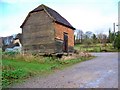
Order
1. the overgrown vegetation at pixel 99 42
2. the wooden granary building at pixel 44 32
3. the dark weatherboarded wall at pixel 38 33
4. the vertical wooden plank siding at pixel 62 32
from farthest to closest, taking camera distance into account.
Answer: the overgrown vegetation at pixel 99 42, the vertical wooden plank siding at pixel 62 32, the dark weatherboarded wall at pixel 38 33, the wooden granary building at pixel 44 32

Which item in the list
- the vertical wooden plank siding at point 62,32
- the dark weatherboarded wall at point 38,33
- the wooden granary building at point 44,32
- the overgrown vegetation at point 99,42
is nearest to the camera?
the wooden granary building at point 44,32

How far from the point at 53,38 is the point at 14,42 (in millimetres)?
31998

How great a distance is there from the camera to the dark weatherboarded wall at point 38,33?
27828 mm

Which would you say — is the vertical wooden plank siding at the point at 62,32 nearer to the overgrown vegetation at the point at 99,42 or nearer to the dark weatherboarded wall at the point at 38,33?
the dark weatherboarded wall at the point at 38,33

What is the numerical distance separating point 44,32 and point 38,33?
1.04m

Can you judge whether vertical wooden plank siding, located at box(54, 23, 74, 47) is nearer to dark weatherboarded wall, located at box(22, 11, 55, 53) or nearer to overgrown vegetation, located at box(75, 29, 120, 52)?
dark weatherboarded wall, located at box(22, 11, 55, 53)

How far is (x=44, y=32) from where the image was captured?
28.3 m

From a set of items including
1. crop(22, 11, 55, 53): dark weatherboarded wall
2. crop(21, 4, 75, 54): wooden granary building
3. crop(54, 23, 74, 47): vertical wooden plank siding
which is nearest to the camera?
crop(21, 4, 75, 54): wooden granary building

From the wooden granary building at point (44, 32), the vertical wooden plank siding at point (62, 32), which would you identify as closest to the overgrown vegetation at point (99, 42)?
the vertical wooden plank siding at point (62, 32)

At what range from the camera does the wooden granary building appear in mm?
27688

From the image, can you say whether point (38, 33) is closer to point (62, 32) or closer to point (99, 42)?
point (62, 32)

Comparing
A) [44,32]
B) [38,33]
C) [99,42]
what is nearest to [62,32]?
[44,32]

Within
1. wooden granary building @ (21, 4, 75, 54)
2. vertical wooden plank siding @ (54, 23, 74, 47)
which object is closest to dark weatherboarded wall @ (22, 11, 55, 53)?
wooden granary building @ (21, 4, 75, 54)

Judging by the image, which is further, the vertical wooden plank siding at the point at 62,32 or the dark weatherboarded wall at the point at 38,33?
the vertical wooden plank siding at the point at 62,32
